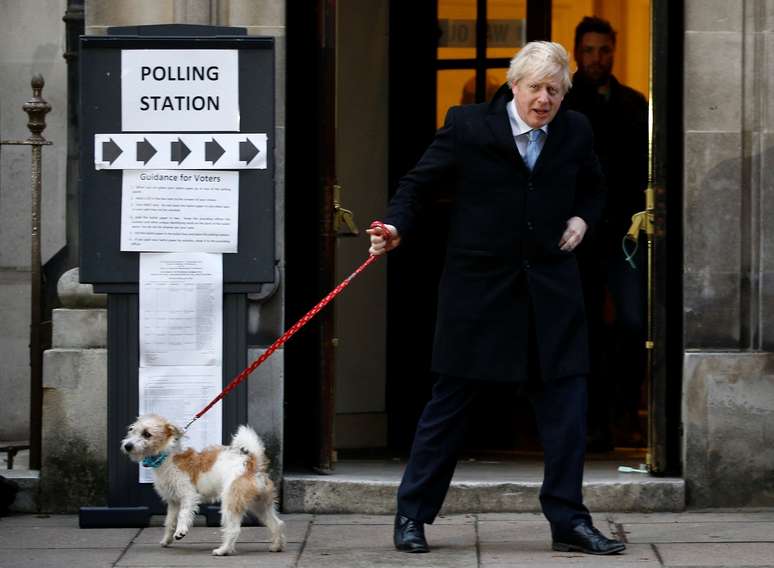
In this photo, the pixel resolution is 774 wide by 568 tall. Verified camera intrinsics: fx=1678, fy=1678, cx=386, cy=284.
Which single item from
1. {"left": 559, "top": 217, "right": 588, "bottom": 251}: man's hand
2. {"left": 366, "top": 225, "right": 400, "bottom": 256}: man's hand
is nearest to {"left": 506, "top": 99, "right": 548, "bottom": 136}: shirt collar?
{"left": 559, "top": 217, "right": 588, "bottom": 251}: man's hand

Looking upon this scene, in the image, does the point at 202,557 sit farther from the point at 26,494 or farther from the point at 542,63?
the point at 542,63

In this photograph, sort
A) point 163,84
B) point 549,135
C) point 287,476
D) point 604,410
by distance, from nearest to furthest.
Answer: point 549,135, point 163,84, point 287,476, point 604,410

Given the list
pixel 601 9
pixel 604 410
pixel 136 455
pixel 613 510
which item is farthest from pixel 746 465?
pixel 601 9

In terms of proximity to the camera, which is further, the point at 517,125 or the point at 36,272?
the point at 36,272

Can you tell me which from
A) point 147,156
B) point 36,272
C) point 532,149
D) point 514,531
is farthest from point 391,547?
point 36,272

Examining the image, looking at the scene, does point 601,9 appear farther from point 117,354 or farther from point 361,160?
point 117,354

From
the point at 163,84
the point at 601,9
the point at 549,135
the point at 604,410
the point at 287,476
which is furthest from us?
the point at 601,9

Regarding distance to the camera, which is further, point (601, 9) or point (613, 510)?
point (601, 9)

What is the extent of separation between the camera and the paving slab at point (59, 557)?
652cm

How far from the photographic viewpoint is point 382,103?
962 cm

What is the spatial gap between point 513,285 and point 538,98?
725mm

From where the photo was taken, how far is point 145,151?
720 cm

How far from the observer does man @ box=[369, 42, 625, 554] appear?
6461mm

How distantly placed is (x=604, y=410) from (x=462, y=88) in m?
2.04
